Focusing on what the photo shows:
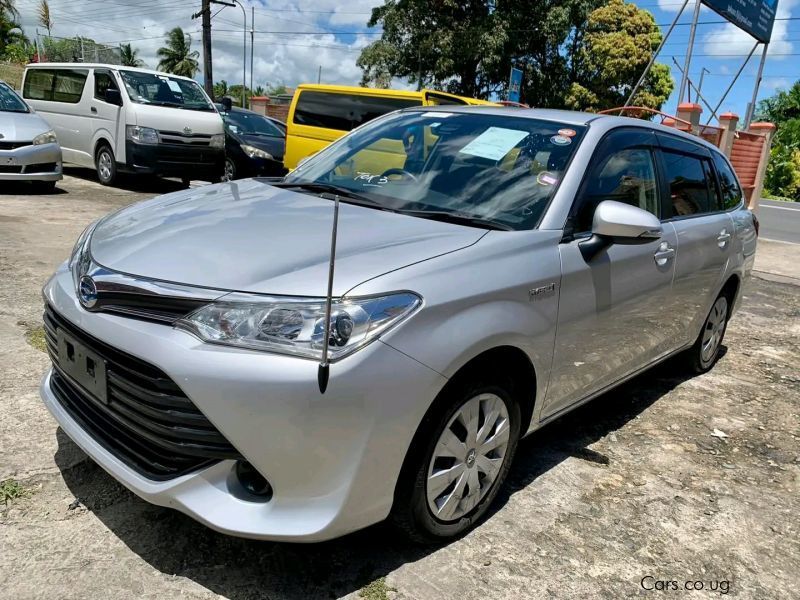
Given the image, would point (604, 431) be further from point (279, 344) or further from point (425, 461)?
point (279, 344)

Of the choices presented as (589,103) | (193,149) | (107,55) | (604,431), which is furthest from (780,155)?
(107,55)

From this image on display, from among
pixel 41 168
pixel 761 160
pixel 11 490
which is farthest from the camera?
pixel 761 160

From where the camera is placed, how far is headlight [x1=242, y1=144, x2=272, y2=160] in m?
12.2

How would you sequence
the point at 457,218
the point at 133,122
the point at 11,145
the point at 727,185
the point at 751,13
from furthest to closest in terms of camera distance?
the point at 751,13 < the point at 133,122 < the point at 11,145 < the point at 727,185 < the point at 457,218

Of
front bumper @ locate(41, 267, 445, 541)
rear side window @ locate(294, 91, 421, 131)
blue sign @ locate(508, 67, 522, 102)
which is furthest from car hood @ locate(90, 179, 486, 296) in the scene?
blue sign @ locate(508, 67, 522, 102)

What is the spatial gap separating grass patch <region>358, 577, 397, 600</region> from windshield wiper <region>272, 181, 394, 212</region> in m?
1.42

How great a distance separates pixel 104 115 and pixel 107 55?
4024 centimetres

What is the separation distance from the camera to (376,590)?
2.24 meters

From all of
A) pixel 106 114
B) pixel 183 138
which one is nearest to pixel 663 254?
pixel 183 138

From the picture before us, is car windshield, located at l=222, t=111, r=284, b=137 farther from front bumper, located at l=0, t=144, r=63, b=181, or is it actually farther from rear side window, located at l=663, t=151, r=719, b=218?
rear side window, located at l=663, t=151, r=719, b=218

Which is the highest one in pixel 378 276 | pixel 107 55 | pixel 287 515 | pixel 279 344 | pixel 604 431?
Result: pixel 107 55

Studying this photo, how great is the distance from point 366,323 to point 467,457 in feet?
2.52

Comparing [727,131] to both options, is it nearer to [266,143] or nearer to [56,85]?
[266,143]

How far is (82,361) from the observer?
225 centimetres
